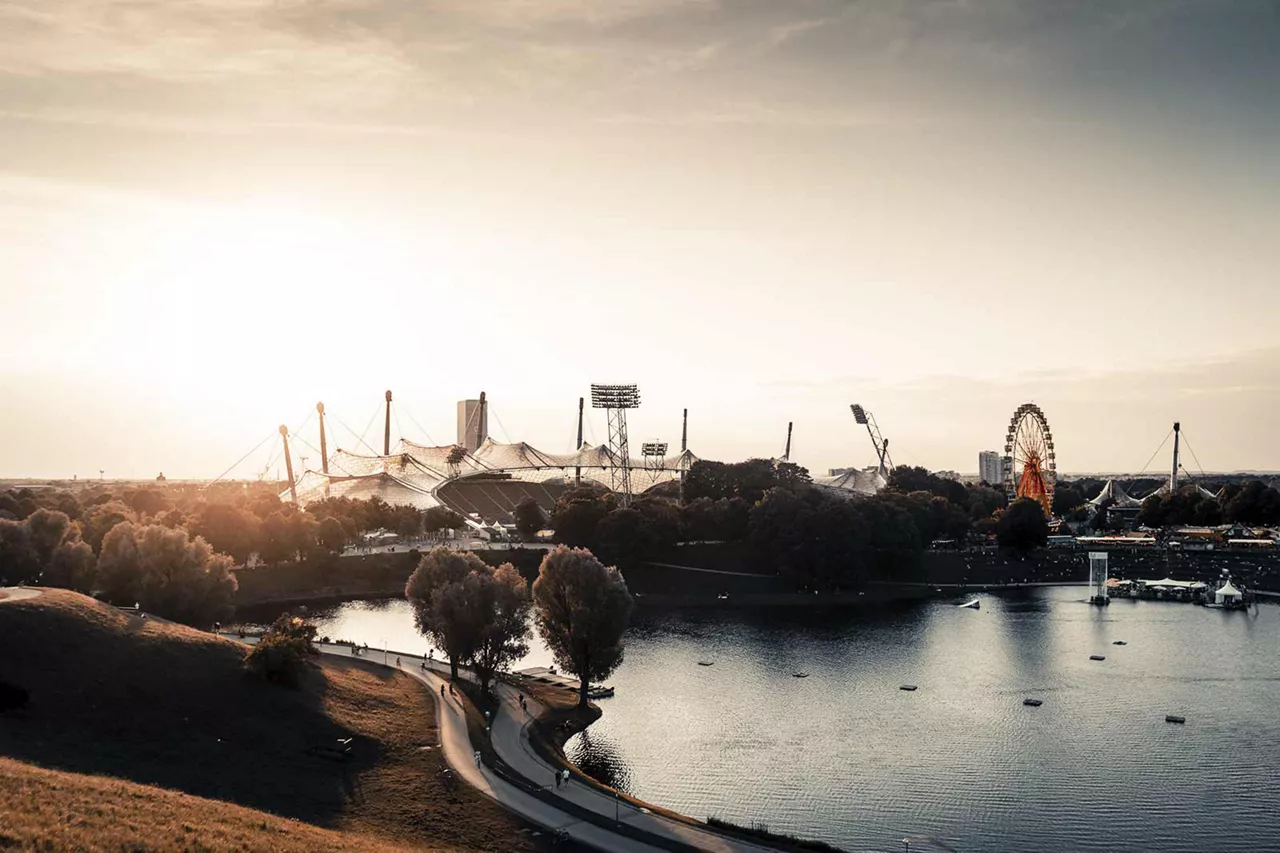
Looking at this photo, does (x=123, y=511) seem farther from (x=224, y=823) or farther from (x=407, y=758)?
(x=224, y=823)

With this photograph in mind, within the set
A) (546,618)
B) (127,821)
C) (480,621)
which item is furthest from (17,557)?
(127,821)

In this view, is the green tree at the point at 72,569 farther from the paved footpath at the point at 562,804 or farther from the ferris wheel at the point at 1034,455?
the ferris wheel at the point at 1034,455

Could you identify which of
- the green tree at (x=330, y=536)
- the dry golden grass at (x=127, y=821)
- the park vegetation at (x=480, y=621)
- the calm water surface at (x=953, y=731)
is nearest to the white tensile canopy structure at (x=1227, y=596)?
the calm water surface at (x=953, y=731)

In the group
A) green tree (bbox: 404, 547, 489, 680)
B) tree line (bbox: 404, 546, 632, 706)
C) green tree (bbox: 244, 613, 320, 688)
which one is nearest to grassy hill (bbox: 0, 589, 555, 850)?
green tree (bbox: 244, 613, 320, 688)

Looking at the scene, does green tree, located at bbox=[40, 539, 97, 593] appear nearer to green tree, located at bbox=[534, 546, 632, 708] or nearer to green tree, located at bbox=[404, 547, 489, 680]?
green tree, located at bbox=[404, 547, 489, 680]

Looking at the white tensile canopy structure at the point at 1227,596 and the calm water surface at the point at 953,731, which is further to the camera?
the white tensile canopy structure at the point at 1227,596

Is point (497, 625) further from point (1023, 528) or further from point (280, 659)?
point (1023, 528)
